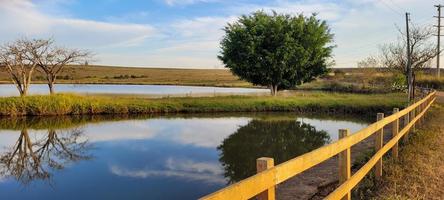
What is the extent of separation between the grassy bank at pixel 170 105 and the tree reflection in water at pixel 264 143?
7.19 m

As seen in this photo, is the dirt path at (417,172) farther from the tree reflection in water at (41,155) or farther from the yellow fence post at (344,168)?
the tree reflection in water at (41,155)

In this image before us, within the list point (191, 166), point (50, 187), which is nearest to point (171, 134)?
point (191, 166)

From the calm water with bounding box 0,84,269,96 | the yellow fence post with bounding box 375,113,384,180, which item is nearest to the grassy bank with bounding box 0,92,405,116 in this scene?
the calm water with bounding box 0,84,269,96

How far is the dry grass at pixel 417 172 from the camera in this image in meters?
7.80

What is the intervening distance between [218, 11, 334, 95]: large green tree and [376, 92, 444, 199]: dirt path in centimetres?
2697

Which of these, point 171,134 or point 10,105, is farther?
point 10,105

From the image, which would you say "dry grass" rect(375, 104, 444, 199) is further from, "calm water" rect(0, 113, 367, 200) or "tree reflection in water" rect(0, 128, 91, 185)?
"tree reflection in water" rect(0, 128, 91, 185)

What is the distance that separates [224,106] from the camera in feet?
116

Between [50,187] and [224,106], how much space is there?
2327cm

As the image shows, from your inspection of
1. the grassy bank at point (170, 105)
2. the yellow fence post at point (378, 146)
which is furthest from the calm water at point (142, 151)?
the yellow fence post at point (378, 146)

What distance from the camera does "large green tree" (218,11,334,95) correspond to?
1583 inches

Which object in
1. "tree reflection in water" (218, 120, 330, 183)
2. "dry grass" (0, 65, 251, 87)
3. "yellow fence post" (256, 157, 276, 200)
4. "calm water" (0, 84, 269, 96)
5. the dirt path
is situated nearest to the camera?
"yellow fence post" (256, 157, 276, 200)

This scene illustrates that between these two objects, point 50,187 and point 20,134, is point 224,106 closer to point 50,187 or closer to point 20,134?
point 20,134

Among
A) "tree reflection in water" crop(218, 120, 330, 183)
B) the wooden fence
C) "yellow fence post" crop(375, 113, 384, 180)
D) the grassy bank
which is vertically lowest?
"tree reflection in water" crop(218, 120, 330, 183)
